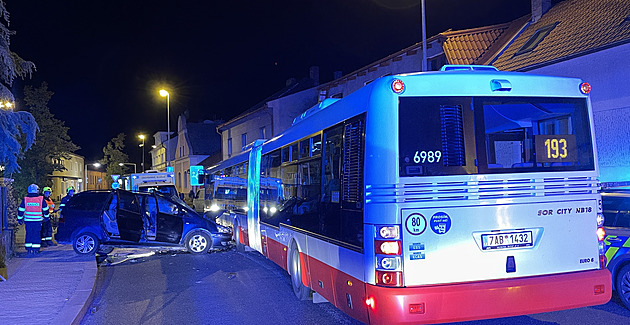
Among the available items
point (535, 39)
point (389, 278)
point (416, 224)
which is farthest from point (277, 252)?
point (535, 39)

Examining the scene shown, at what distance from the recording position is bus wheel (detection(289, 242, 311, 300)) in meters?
8.14

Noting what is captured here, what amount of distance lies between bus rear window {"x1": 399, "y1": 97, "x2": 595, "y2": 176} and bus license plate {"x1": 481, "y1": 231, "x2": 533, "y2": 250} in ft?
2.02

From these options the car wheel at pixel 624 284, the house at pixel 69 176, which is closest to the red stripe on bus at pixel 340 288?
the car wheel at pixel 624 284

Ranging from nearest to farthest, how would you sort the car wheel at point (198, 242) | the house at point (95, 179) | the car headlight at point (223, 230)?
the car wheel at point (198, 242) < the car headlight at point (223, 230) < the house at point (95, 179)

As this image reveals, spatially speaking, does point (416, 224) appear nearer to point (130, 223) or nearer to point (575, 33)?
point (130, 223)

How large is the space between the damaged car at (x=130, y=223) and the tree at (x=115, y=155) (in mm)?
69732

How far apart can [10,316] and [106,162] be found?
3134 inches

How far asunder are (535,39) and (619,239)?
1167 centimetres

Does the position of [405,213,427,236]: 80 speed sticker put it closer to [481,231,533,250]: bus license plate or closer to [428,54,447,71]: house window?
[481,231,533,250]: bus license plate

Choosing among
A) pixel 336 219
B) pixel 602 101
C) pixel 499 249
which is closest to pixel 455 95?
pixel 499 249

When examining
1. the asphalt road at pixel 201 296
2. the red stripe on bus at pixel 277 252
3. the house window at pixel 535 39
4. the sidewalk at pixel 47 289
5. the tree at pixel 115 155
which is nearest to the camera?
the sidewalk at pixel 47 289

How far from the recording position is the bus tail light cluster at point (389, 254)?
5.04 meters

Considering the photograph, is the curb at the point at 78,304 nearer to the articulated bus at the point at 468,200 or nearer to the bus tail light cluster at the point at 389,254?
the articulated bus at the point at 468,200

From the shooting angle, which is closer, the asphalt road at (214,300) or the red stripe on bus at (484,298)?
the red stripe on bus at (484,298)
